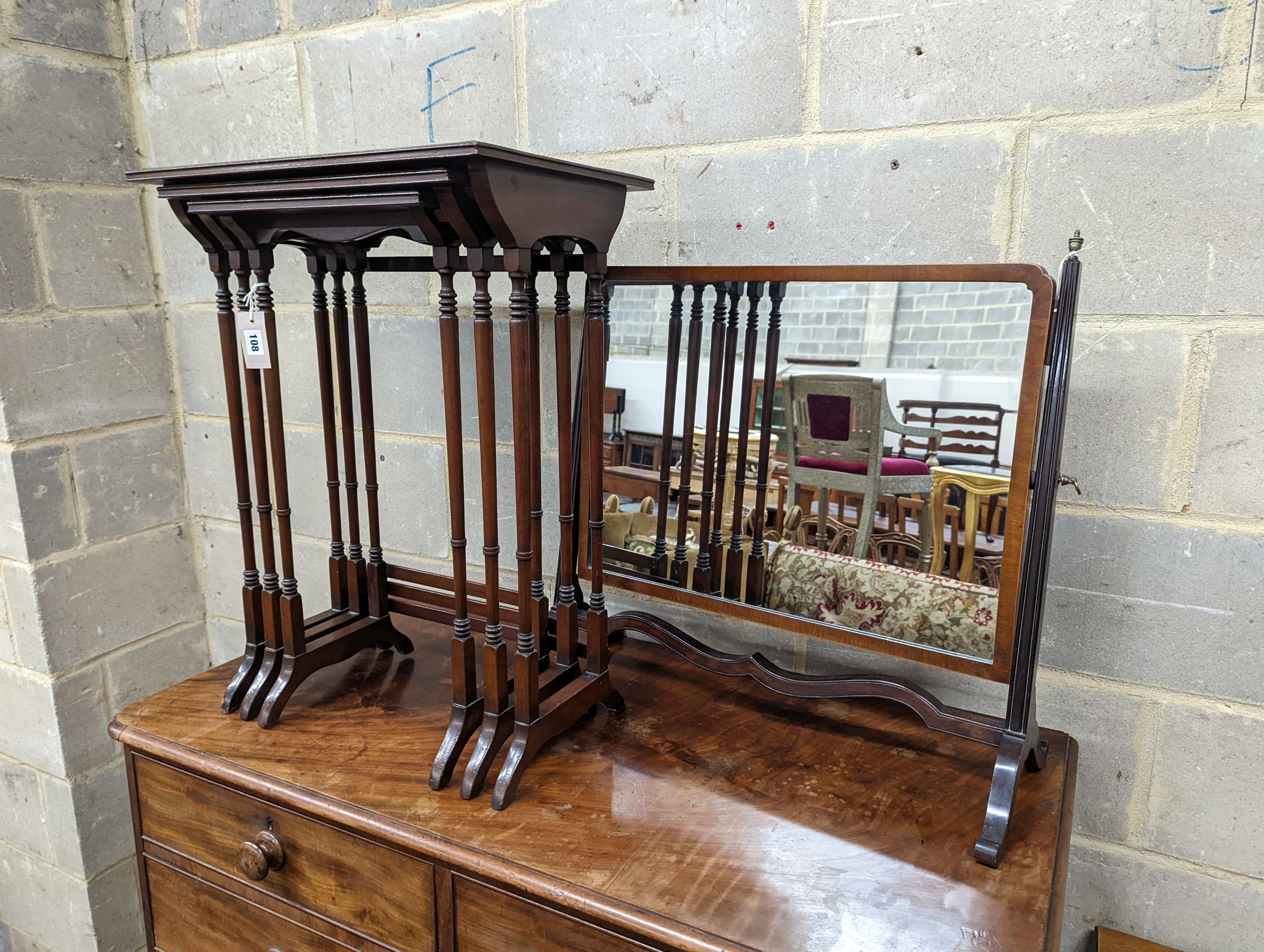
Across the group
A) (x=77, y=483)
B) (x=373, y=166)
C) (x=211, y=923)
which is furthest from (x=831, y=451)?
(x=77, y=483)

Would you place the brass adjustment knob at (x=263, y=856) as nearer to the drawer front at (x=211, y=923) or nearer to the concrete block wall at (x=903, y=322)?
the drawer front at (x=211, y=923)

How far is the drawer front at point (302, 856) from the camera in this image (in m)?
0.92

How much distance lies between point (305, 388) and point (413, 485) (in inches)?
11.6

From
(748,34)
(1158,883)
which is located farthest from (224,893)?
(748,34)

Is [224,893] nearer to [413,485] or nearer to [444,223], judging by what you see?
[413,485]

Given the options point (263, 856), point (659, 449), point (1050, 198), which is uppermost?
point (1050, 198)

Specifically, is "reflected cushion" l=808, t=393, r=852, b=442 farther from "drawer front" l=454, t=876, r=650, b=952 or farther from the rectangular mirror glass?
"drawer front" l=454, t=876, r=650, b=952

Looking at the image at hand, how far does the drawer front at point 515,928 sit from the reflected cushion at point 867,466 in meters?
0.58

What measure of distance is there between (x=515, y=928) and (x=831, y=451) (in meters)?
0.65

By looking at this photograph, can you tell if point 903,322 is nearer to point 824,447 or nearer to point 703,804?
point 824,447

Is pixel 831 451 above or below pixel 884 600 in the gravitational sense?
above

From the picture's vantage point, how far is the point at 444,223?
2.81ft

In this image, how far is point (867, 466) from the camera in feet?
3.34

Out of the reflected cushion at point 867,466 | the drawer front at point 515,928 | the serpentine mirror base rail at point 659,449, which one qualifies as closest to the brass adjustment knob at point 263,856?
the serpentine mirror base rail at point 659,449
